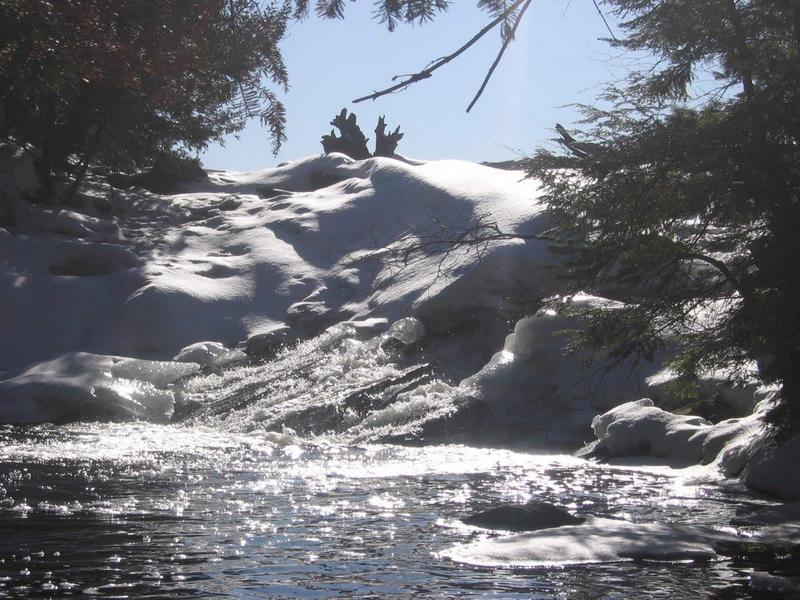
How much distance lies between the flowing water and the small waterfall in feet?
0.16

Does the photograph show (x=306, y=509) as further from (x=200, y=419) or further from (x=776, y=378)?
(x=200, y=419)

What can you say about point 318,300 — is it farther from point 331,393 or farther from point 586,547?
point 586,547

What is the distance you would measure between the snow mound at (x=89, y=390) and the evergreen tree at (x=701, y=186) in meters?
8.68

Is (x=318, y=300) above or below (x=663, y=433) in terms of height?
above

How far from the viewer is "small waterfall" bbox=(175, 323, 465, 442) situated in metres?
13.2

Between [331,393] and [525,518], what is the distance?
332 inches

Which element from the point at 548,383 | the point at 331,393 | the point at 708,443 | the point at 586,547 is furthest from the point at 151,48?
the point at 331,393

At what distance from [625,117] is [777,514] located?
380 centimetres

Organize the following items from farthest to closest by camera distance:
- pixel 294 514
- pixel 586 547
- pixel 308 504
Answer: pixel 308 504
pixel 294 514
pixel 586 547

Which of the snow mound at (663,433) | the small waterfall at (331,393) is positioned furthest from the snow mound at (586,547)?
the small waterfall at (331,393)

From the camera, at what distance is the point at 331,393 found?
14492 millimetres

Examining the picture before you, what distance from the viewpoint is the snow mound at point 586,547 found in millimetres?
5301

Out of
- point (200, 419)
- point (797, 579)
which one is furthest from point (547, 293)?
point (200, 419)

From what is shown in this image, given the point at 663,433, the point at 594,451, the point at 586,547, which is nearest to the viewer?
the point at 586,547
